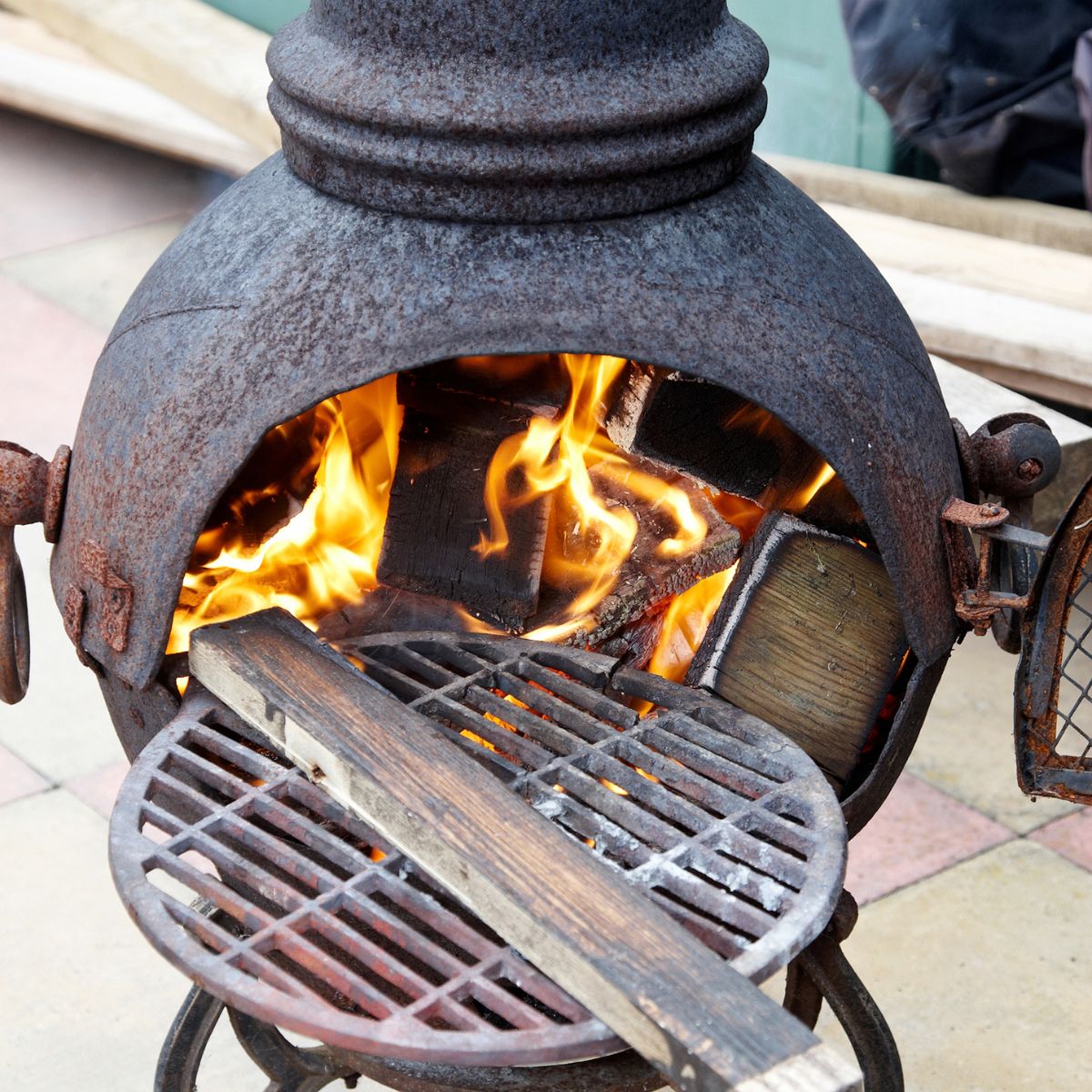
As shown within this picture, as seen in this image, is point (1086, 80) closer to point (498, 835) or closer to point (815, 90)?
point (815, 90)

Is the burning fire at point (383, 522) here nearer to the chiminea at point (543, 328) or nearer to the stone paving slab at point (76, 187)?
the chiminea at point (543, 328)

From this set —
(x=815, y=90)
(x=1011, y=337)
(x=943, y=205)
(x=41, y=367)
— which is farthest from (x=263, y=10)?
(x=1011, y=337)


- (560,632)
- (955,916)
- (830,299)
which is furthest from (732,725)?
(955,916)

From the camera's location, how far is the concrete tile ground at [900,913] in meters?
2.22

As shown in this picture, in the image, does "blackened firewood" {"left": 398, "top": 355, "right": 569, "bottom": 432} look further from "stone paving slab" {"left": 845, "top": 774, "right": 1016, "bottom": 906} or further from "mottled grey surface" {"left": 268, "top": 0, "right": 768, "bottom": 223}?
"stone paving slab" {"left": 845, "top": 774, "right": 1016, "bottom": 906}

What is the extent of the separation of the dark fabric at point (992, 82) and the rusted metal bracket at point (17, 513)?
8.33 feet

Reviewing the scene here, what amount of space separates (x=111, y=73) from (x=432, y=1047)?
4677 mm

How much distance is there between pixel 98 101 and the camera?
4.99m

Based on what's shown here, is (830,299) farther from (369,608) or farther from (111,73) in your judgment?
(111,73)

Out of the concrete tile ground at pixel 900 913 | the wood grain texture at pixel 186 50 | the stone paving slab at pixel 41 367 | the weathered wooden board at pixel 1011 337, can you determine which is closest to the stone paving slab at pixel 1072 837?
the concrete tile ground at pixel 900 913

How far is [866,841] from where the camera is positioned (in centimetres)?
268

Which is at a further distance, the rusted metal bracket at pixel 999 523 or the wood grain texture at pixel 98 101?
the wood grain texture at pixel 98 101

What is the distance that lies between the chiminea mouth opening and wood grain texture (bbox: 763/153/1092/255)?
6.36 feet

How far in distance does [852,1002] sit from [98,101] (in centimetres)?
417
